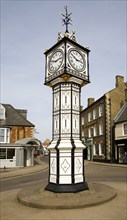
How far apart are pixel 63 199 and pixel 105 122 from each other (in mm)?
24784

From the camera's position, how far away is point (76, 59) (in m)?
9.71

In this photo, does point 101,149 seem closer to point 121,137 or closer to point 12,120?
point 121,137

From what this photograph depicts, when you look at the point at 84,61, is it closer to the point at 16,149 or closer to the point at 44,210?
the point at 44,210

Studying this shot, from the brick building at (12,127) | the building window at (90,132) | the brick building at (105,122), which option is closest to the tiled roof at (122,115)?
the brick building at (105,122)

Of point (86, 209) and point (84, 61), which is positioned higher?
point (84, 61)

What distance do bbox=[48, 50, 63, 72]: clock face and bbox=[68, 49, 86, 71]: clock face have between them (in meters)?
0.41

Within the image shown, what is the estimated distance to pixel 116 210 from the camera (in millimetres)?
6578

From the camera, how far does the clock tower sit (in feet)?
29.1

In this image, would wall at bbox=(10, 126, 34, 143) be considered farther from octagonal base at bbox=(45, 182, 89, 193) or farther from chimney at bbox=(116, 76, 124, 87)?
octagonal base at bbox=(45, 182, 89, 193)

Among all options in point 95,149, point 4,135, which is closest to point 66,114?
→ point 4,135

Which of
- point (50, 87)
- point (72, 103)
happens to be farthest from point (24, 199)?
point (50, 87)

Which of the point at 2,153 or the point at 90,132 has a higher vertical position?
the point at 90,132

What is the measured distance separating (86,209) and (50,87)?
5.49 meters

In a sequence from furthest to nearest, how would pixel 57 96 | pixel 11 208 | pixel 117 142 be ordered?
pixel 117 142, pixel 57 96, pixel 11 208
